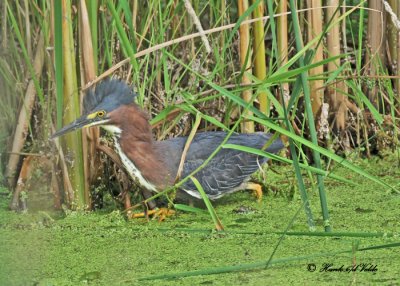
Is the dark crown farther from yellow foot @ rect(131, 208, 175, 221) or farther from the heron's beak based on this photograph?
yellow foot @ rect(131, 208, 175, 221)

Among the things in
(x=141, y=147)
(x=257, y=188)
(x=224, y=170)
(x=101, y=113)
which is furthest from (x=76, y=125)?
(x=257, y=188)

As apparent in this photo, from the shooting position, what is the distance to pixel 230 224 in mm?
4047

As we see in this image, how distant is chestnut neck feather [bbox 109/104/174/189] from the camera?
4.24 meters

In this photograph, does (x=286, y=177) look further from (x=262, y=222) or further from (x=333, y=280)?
(x=333, y=280)

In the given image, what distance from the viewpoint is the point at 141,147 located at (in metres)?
4.29

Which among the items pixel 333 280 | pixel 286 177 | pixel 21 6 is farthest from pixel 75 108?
pixel 333 280

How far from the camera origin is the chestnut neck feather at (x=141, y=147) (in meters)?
4.24

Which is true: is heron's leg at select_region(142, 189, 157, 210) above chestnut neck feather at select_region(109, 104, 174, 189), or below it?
below

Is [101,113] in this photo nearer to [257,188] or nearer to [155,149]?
[155,149]

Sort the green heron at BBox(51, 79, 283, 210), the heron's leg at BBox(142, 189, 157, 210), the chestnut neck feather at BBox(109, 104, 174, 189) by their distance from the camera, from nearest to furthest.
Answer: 1. the green heron at BBox(51, 79, 283, 210)
2. the chestnut neck feather at BBox(109, 104, 174, 189)
3. the heron's leg at BBox(142, 189, 157, 210)

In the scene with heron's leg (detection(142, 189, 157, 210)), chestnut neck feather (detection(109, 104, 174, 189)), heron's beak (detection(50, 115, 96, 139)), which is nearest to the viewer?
heron's beak (detection(50, 115, 96, 139))

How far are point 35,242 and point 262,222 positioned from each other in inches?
37.2

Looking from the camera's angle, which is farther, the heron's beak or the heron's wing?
the heron's wing

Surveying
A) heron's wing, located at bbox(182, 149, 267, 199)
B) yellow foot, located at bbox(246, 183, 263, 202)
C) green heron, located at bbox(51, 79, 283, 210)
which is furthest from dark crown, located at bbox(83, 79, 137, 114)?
yellow foot, located at bbox(246, 183, 263, 202)
